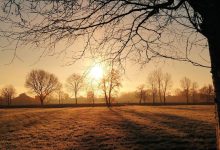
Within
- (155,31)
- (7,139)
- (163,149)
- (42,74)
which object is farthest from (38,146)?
(42,74)

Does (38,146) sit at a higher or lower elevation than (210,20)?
lower

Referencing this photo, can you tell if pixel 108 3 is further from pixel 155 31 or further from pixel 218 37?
pixel 218 37

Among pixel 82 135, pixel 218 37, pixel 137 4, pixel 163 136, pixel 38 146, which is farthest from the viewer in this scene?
pixel 82 135

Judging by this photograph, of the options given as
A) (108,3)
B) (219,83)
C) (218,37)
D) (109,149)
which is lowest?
(109,149)

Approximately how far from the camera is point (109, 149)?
15883mm

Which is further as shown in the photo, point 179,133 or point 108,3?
point 179,133

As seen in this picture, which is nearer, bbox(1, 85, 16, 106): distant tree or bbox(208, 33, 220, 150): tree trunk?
bbox(208, 33, 220, 150): tree trunk

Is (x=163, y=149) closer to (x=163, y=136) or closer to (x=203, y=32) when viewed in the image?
(x=163, y=136)

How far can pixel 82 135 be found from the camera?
21062mm

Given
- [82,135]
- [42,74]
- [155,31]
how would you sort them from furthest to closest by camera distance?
[42,74] < [82,135] < [155,31]

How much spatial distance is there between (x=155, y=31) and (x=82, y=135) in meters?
15.6

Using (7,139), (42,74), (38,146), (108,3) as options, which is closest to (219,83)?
(108,3)

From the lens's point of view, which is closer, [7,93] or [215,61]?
[215,61]

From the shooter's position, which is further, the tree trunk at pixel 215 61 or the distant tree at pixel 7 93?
the distant tree at pixel 7 93
